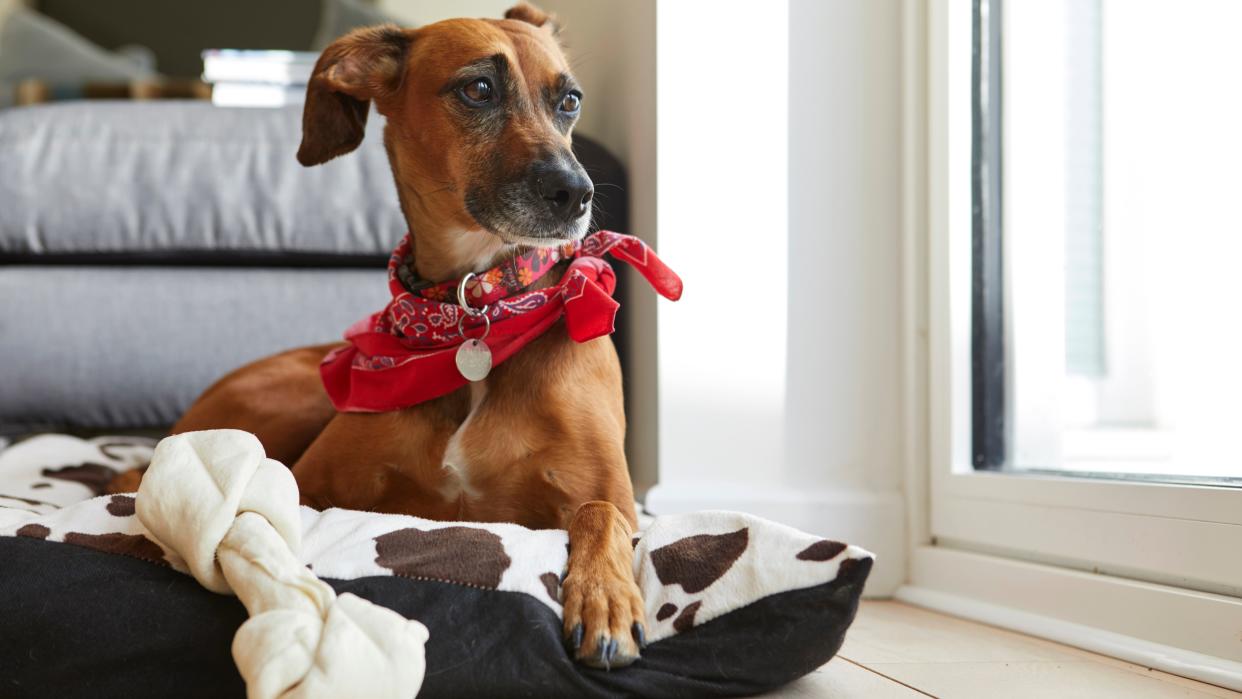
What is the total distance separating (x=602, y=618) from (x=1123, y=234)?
1015 mm

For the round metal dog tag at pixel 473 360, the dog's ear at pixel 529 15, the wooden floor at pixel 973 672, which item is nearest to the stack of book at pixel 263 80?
the dog's ear at pixel 529 15

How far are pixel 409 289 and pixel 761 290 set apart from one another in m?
0.70

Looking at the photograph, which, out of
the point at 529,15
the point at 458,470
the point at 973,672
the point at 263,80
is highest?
the point at 263,80

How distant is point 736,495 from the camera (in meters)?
1.91

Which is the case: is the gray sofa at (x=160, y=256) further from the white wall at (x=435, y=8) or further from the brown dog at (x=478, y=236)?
the white wall at (x=435, y=8)

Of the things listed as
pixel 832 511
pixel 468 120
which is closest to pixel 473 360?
pixel 468 120

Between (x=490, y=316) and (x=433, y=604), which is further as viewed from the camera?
(x=490, y=316)

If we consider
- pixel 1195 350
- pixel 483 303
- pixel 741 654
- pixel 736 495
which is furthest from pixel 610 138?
pixel 741 654

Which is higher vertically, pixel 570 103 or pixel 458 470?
pixel 570 103

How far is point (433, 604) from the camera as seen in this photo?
1000mm

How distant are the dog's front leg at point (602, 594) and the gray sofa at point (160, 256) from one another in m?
1.09

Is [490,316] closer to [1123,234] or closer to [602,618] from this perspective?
[602,618]

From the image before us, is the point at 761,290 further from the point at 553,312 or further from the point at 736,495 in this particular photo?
the point at 553,312

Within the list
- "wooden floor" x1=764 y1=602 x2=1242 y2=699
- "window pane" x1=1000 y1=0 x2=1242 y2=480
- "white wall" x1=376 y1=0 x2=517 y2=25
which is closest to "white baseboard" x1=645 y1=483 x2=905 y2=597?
"window pane" x1=1000 y1=0 x2=1242 y2=480
